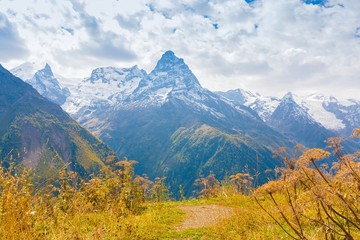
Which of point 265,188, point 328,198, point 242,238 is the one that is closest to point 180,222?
point 242,238

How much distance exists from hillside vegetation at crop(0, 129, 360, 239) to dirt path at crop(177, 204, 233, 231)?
0.25 metres

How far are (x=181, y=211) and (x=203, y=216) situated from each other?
1.59 m

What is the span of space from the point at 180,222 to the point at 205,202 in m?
6.11

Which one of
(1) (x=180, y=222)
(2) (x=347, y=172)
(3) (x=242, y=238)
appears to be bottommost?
(1) (x=180, y=222)

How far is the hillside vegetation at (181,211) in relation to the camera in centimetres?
438

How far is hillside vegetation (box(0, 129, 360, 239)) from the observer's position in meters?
4.38

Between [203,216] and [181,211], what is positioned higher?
[203,216]

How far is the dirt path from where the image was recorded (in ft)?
43.7

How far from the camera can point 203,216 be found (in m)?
15.8

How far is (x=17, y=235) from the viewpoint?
6328mm

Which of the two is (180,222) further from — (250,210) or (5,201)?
(5,201)

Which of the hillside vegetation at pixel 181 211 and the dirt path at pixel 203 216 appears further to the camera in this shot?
the dirt path at pixel 203 216

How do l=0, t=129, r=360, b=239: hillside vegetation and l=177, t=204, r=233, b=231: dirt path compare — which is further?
l=177, t=204, r=233, b=231: dirt path

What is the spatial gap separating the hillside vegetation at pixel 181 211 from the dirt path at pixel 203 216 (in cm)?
25
